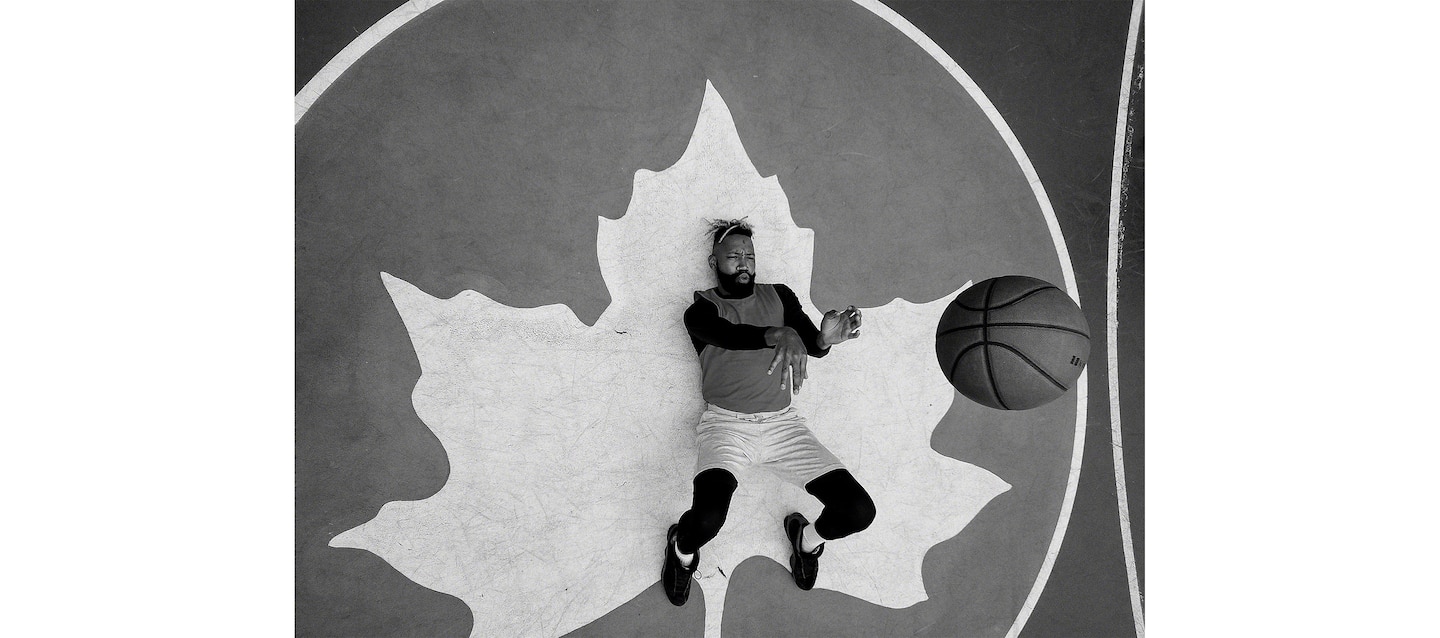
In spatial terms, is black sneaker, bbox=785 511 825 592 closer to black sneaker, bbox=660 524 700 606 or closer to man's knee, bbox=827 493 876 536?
man's knee, bbox=827 493 876 536

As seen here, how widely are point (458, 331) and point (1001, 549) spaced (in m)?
2.74

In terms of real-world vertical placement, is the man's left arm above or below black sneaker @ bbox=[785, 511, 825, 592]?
above

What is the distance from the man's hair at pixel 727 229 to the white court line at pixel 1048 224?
4.08ft

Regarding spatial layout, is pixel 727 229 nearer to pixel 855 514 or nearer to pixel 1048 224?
pixel 855 514

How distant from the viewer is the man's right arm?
2539 millimetres

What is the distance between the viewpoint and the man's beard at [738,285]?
290cm

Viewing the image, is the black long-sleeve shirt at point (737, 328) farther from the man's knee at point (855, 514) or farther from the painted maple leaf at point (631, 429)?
the man's knee at point (855, 514)

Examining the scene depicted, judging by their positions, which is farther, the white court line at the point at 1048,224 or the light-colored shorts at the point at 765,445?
the white court line at the point at 1048,224

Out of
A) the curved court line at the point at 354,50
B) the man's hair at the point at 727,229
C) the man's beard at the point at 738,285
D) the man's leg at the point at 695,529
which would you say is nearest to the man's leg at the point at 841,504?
the man's leg at the point at 695,529

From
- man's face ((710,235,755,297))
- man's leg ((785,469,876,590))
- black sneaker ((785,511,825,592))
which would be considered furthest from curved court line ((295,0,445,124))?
black sneaker ((785,511,825,592))

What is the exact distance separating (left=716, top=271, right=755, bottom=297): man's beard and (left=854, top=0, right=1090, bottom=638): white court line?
1.48 metres

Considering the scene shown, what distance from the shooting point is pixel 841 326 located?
239 cm

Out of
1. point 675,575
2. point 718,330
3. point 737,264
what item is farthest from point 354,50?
point 675,575

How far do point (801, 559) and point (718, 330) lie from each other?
1.17 m
